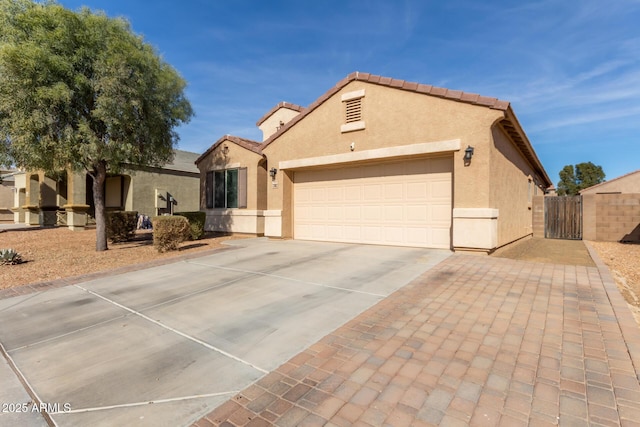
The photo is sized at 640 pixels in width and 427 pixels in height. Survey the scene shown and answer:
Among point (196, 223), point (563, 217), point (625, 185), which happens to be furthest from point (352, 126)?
point (625, 185)

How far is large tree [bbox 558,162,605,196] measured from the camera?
176 feet

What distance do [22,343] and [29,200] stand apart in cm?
2520

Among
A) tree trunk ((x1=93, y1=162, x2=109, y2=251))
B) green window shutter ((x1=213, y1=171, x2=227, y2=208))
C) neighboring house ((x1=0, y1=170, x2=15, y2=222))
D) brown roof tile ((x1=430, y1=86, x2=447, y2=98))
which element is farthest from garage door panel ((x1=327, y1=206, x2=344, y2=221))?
neighboring house ((x1=0, y1=170, x2=15, y2=222))

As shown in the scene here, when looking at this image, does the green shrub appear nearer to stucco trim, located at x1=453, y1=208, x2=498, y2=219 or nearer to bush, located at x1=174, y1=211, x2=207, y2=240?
bush, located at x1=174, y1=211, x2=207, y2=240

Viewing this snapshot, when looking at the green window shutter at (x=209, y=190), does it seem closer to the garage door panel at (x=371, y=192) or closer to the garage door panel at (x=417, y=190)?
the garage door panel at (x=371, y=192)

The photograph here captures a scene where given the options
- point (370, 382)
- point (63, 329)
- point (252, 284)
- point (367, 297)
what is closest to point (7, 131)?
point (63, 329)

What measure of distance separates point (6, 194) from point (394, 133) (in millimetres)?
40367

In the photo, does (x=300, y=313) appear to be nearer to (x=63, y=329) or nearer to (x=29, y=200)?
(x=63, y=329)

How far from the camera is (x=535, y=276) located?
604 centimetres

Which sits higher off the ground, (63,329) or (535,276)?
(535,276)

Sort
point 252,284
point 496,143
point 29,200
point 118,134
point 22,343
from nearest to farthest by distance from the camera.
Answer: point 22,343 → point 252,284 → point 496,143 → point 118,134 → point 29,200

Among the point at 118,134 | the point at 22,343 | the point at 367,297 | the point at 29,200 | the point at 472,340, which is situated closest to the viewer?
the point at 472,340

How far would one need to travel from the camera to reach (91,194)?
21.9 m

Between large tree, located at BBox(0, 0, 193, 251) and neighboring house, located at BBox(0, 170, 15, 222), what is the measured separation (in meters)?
27.4
